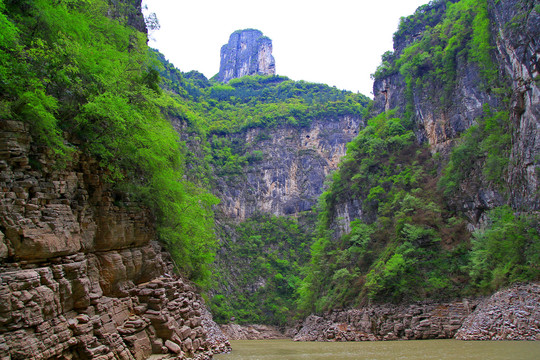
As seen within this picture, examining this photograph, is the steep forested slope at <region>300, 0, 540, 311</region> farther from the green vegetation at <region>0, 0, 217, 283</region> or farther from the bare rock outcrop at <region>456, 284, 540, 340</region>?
the green vegetation at <region>0, 0, 217, 283</region>

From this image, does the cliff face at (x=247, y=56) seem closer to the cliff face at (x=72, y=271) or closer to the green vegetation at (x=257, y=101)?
the green vegetation at (x=257, y=101)

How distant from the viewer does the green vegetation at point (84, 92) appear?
9.79 metres

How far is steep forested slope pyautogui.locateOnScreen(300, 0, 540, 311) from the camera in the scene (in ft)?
81.0

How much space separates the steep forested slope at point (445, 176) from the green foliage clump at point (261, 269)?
592 inches

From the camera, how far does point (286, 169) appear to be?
84562 mm

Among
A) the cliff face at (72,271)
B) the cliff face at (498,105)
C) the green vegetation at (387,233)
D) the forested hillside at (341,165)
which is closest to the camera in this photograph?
the cliff face at (72,271)

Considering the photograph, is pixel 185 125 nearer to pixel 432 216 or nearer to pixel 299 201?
pixel 299 201

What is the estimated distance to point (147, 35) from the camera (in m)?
22.8

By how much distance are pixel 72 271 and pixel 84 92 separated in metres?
5.75

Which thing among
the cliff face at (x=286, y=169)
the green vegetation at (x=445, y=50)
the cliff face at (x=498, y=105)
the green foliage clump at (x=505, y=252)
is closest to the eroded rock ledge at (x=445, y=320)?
the green foliage clump at (x=505, y=252)

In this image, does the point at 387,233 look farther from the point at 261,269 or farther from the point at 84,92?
the point at 261,269

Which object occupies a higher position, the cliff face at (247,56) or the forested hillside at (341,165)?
the cliff face at (247,56)

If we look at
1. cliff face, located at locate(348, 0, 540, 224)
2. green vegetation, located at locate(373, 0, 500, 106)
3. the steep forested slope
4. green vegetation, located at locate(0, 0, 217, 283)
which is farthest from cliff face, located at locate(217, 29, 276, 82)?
green vegetation, located at locate(0, 0, 217, 283)

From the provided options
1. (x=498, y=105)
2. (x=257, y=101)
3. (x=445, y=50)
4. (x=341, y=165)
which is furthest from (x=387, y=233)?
(x=257, y=101)
